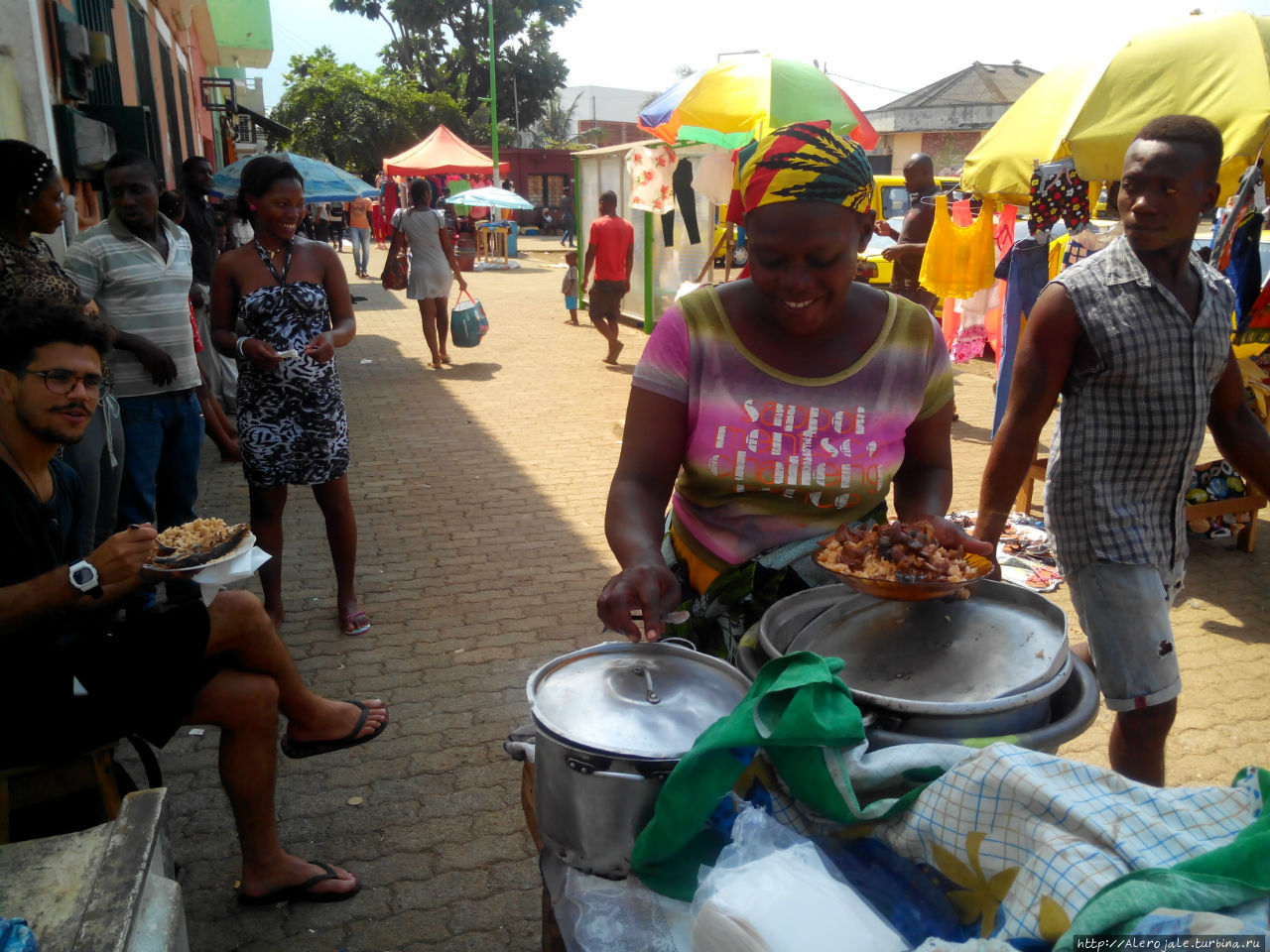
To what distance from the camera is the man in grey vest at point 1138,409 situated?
237 cm

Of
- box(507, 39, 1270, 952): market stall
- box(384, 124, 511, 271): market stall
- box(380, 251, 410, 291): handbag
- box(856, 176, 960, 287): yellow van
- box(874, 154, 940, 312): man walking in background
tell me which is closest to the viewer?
box(507, 39, 1270, 952): market stall

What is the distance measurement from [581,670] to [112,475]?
3.18 m

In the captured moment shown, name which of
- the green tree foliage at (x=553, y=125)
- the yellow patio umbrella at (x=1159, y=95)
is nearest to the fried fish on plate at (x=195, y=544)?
A: the yellow patio umbrella at (x=1159, y=95)

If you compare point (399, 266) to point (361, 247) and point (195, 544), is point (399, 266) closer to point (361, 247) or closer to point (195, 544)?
point (195, 544)

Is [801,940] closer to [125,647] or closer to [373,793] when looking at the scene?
[125,647]

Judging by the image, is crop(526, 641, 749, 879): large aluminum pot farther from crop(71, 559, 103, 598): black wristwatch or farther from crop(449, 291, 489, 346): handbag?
crop(449, 291, 489, 346): handbag

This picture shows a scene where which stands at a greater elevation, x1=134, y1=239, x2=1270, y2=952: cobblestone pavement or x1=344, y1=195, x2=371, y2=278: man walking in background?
x1=344, y1=195, x2=371, y2=278: man walking in background

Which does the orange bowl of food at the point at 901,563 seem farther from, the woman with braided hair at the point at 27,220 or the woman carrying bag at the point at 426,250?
the woman carrying bag at the point at 426,250

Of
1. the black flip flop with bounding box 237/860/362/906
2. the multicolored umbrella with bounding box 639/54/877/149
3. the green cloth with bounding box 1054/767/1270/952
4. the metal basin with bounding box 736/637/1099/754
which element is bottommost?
the black flip flop with bounding box 237/860/362/906

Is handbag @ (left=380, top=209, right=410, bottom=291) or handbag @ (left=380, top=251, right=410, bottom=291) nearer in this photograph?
handbag @ (left=380, top=209, right=410, bottom=291)

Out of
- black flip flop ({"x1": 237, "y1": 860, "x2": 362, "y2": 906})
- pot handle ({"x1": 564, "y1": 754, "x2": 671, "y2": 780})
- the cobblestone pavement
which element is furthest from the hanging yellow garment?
pot handle ({"x1": 564, "y1": 754, "x2": 671, "y2": 780})

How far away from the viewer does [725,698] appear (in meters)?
1.40

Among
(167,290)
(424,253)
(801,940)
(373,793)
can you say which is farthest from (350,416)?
(801,940)

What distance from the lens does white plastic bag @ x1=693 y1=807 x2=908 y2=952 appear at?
3.26 feet
